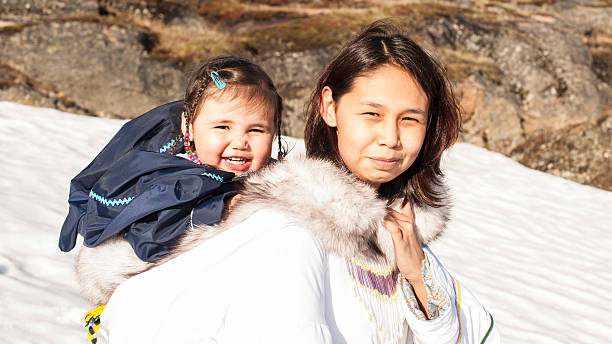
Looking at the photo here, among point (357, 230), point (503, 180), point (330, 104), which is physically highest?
point (330, 104)

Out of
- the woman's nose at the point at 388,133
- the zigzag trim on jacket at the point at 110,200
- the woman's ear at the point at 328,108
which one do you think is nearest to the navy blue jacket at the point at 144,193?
the zigzag trim on jacket at the point at 110,200

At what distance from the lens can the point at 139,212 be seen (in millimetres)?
1664

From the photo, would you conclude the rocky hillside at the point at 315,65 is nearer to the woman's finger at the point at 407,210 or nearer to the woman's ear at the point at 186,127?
the woman's ear at the point at 186,127

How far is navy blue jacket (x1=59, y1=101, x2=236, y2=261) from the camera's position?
1.62 m

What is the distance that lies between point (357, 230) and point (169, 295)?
18.9 inches

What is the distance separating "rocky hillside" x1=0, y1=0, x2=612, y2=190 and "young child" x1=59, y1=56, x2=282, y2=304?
8088mm

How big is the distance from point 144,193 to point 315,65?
1006cm

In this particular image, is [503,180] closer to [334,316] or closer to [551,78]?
[551,78]

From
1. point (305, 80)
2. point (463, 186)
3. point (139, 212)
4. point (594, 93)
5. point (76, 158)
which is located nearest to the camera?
point (139, 212)

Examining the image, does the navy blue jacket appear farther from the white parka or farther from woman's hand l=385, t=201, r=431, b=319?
woman's hand l=385, t=201, r=431, b=319

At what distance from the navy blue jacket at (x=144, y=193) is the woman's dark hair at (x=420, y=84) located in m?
0.34

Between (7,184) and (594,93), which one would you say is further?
(594,93)

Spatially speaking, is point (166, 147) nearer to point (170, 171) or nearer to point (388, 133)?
point (170, 171)

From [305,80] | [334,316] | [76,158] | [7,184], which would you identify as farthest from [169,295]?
[305,80]
